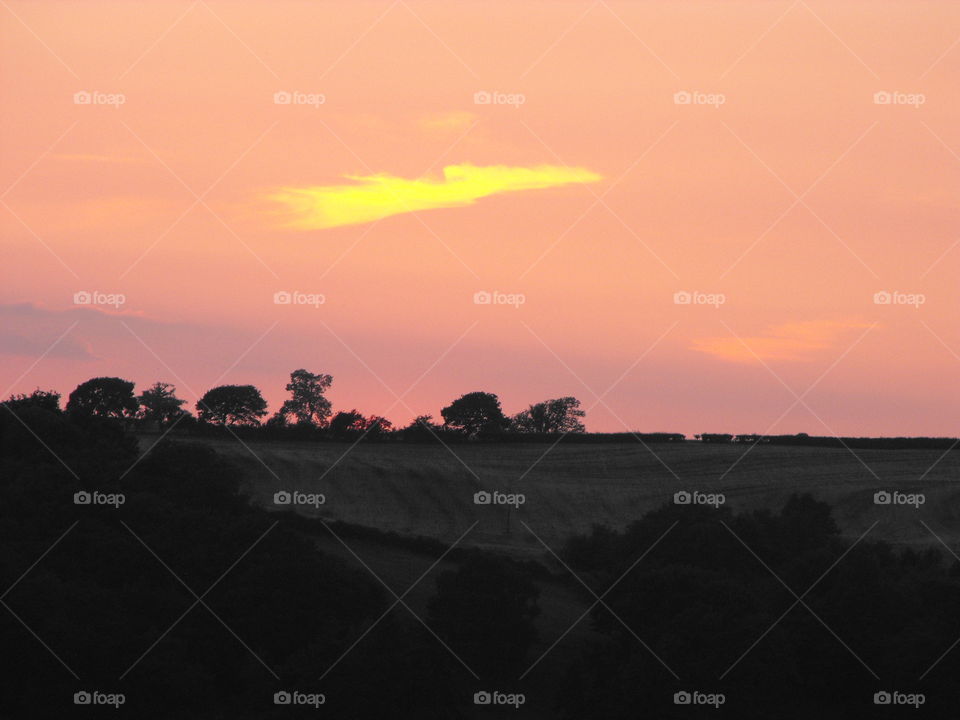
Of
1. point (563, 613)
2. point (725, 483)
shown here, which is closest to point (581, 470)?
point (725, 483)

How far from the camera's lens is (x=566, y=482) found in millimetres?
100125

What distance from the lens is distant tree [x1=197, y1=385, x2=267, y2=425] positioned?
492ft

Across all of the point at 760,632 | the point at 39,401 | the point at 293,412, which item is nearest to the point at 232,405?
the point at 293,412

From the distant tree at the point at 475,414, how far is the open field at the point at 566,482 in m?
14.8

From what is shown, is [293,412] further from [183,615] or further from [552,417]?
[183,615]

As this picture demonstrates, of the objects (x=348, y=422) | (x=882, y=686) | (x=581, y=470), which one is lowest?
(x=882, y=686)

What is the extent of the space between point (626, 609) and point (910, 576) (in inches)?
566

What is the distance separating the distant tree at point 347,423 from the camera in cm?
12381

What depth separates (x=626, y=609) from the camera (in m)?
53.9

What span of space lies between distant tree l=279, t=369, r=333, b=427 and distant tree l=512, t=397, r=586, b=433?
22.0m

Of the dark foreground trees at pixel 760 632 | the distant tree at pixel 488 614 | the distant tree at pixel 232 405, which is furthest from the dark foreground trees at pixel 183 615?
the distant tree at pixel 232 405

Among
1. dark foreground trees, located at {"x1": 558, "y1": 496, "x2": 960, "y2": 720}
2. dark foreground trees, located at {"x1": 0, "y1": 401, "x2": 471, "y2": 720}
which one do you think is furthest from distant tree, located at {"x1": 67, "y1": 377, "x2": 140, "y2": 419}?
dark foreground trees, located at {"x1": 558, "y1": 496, "x2": 960, "y2": 720}

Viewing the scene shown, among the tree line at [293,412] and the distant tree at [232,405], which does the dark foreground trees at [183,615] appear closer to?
the tree line at [293,412]

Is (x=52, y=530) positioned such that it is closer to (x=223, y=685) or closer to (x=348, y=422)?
(x=223, y=685)
